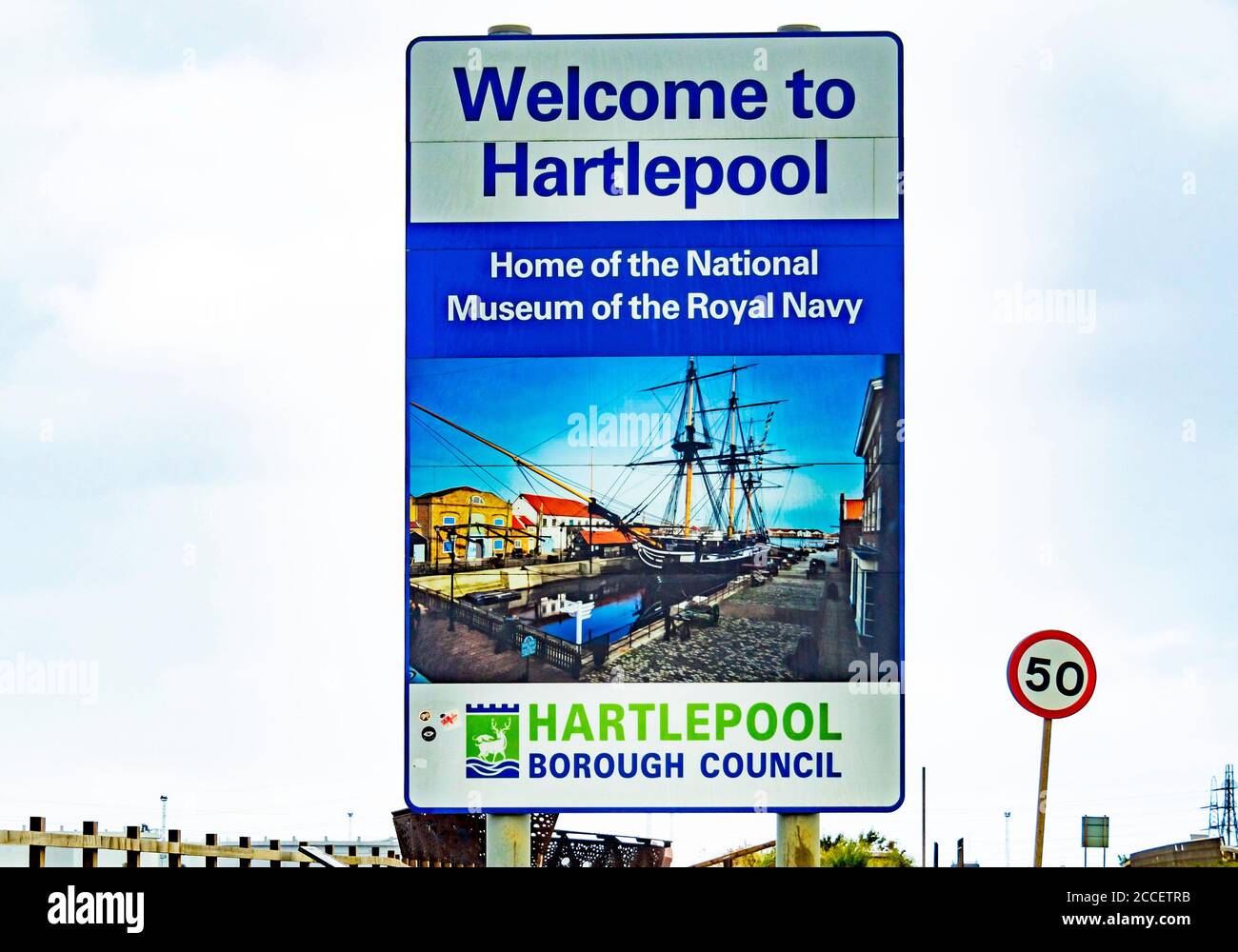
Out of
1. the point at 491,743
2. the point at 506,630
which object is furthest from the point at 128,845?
the point at 506,630

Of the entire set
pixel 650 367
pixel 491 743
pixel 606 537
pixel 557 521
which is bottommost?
pixel 491 743

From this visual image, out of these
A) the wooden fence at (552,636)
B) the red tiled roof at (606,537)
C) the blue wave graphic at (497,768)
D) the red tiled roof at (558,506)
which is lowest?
the blue wave graphic at (497,768)

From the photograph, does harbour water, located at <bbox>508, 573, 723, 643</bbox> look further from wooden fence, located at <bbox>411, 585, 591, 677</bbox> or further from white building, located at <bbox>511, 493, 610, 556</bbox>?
white building, located at <bbox>511, 493, 610, 556</bbox>

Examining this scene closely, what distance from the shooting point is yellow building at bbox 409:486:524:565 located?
11359mm

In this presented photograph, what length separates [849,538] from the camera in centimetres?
1131

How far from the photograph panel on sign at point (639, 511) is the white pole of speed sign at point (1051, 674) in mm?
1421

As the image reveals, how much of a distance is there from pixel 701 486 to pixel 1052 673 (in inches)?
106

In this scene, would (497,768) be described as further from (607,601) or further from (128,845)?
(128,845)

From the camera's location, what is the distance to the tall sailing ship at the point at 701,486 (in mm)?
11383

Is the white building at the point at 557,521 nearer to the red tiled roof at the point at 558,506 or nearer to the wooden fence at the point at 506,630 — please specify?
the red tiled roof at the point at 558,506

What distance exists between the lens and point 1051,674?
A: 1193 cm

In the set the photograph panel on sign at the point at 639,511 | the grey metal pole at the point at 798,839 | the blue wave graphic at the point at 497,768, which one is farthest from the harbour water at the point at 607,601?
the grey metal pole at the point at 798,839
